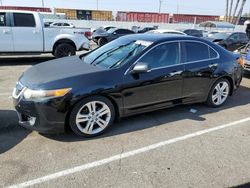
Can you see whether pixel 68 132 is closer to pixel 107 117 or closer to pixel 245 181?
pixel 107 117

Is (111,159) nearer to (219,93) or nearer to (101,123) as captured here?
(101,123)

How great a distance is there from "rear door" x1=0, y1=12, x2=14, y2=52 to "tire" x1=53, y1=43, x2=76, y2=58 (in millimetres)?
1647

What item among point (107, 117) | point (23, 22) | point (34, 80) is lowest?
point (107, 117)

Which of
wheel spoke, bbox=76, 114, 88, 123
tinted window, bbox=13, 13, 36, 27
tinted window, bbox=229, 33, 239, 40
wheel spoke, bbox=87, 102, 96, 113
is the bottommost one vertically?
wheel spoke, bbox=76, 114, 88, 123

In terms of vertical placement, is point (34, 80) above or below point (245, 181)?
above

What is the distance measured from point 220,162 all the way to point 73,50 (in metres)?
8.36

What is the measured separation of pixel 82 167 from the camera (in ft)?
10.7

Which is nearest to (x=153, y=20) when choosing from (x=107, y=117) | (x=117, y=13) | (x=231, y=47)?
(x=117, y=13)

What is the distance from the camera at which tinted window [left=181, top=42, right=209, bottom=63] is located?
189 inches

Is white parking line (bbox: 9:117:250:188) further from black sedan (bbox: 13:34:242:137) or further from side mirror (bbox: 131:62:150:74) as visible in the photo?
side mirror (bbox: 131:62:150:74)

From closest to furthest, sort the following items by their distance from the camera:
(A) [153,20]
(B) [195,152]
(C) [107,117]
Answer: (B) [195,152]
(C) [107,117]
(A) [153,20]

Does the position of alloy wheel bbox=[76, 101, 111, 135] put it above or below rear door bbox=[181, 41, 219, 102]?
below

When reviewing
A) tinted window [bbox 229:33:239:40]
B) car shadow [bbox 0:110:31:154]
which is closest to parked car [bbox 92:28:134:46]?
tinted window [bbox 229:33:239:40]

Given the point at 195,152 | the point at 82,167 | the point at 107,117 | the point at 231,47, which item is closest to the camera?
the point at 82,167
